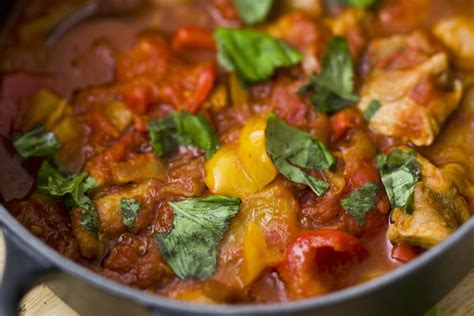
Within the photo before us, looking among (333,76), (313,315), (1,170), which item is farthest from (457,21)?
(1,170)

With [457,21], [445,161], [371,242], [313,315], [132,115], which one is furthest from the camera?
[457,21]

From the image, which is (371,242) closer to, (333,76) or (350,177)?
(350,177)

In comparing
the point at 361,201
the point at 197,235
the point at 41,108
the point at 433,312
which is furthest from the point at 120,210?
the point at 433,312

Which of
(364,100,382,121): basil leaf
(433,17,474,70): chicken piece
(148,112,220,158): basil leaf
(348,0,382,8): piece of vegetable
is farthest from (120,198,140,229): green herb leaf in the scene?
(433,17,474,70): chicken piece

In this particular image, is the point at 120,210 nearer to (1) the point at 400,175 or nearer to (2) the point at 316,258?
(2) the point at 316,258

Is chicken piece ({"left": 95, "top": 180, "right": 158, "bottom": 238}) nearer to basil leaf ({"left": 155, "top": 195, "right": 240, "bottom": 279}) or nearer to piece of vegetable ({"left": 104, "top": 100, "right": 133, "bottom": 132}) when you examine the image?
→ basil leaf ({"left": 155, "top": 195, "right": 240, "bottom": 279})

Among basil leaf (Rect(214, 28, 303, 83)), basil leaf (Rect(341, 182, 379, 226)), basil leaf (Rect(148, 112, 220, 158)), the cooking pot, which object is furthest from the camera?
basil leaf (Rect(214, 28, 303, 83))
